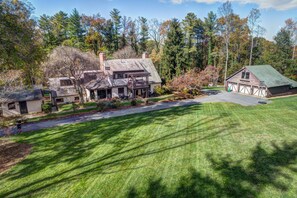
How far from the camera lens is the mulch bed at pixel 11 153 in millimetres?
9836

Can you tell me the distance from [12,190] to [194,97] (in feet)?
77.3

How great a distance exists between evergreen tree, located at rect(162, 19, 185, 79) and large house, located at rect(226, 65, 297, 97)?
10044 mm

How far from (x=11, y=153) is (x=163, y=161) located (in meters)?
9.30

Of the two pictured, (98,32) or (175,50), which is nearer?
(175,50)

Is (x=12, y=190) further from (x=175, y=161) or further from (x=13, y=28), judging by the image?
(x=13, y=28)

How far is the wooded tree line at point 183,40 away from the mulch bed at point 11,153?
75.0ft

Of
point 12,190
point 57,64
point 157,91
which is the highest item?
point 57,64

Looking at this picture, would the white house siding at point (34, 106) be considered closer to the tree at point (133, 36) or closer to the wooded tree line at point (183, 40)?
the wooded tree line at point (183, 40)

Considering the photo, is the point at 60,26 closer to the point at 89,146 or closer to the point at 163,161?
the point at 89,146

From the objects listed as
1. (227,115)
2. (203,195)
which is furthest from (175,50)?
(203,195)

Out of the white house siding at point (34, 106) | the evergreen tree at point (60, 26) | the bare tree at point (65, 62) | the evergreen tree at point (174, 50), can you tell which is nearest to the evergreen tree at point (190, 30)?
the evergreen tree at point (174, 50)

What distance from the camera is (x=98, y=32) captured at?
4638 cm

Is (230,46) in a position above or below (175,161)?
above

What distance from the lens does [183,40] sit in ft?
109
